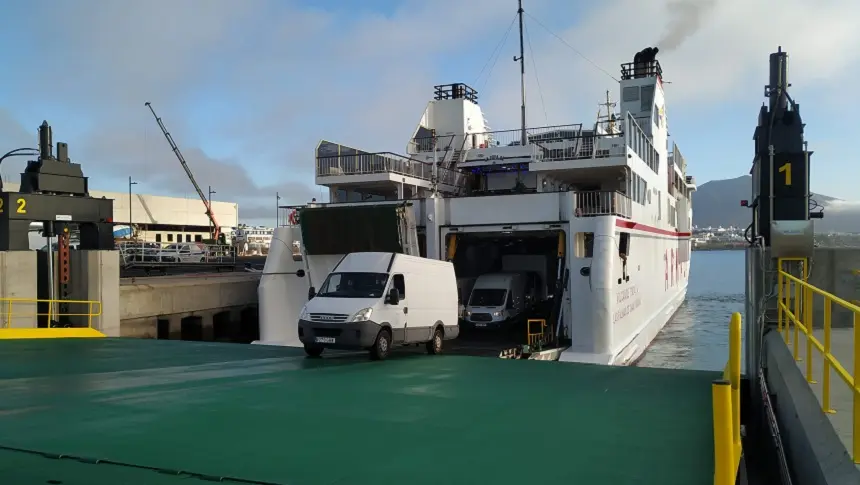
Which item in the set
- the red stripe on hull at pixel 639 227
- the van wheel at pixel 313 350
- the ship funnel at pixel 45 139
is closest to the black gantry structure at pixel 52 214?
the ship funnel at pixel 45 139

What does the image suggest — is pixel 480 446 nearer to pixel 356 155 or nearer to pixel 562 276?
pixel 562 276

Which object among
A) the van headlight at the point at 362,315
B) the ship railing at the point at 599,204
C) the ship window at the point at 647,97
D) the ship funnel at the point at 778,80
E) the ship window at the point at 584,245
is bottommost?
the van headlight at the point at 362,315

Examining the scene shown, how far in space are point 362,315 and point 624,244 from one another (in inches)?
407

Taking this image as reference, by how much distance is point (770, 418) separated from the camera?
7555mm

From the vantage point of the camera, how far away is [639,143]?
24.2 meters

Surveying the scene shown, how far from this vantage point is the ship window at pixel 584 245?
1700cm

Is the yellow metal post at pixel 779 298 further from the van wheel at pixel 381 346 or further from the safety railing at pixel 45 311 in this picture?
the safety railing at pixel 45 311

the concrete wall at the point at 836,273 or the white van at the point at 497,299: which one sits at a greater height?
the concrete wall at the point at 836,273

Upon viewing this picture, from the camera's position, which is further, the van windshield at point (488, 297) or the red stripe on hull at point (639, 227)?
the van windshield at point (488, 297)

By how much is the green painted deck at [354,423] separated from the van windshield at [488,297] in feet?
33.9

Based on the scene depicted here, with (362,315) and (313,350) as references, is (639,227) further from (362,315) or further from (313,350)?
(313,350)

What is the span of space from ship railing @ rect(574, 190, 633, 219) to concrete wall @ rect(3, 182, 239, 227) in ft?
223

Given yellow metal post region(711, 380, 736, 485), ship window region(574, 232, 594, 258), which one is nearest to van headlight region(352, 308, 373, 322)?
ship window region(574, 232, 594, 258)

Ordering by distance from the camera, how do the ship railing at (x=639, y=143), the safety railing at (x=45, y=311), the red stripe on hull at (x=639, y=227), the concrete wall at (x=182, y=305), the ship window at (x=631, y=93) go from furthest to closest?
the ship window at (x=631, y=93), the concrete wall at (x=182, y=305), the ship railing at (x=639, y=143), the red stripe on hull at (x=639, y=227), the safety railing at (x=45, y=311)
